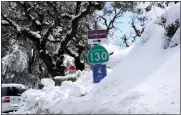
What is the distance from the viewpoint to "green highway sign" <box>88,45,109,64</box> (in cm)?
1127

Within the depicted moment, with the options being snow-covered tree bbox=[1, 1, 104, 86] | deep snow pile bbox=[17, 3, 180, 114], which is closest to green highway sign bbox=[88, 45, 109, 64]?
deep snow pile bbox=[17, 3, 180, 114]

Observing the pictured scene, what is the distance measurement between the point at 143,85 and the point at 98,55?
426 centimetres

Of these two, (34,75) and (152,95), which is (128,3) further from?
(152,95)

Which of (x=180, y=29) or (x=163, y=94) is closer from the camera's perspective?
(x=163, y=94)

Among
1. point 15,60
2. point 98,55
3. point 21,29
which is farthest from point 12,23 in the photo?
point 98,55

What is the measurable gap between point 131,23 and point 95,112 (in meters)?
33.0

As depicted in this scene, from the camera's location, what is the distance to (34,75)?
3578 cm

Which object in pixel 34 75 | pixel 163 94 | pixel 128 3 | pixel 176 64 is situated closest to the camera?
pixel 163 94

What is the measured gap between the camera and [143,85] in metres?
7.15

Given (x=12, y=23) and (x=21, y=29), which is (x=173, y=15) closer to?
(x=21, y=29)

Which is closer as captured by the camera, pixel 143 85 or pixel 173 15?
pixel 143 85

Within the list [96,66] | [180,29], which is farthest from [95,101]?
[96,66]

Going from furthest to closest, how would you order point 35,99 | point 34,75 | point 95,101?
point 34,75 → point 35,99 → point 95,101

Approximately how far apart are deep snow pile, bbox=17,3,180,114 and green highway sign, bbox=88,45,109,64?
79.7 inches
